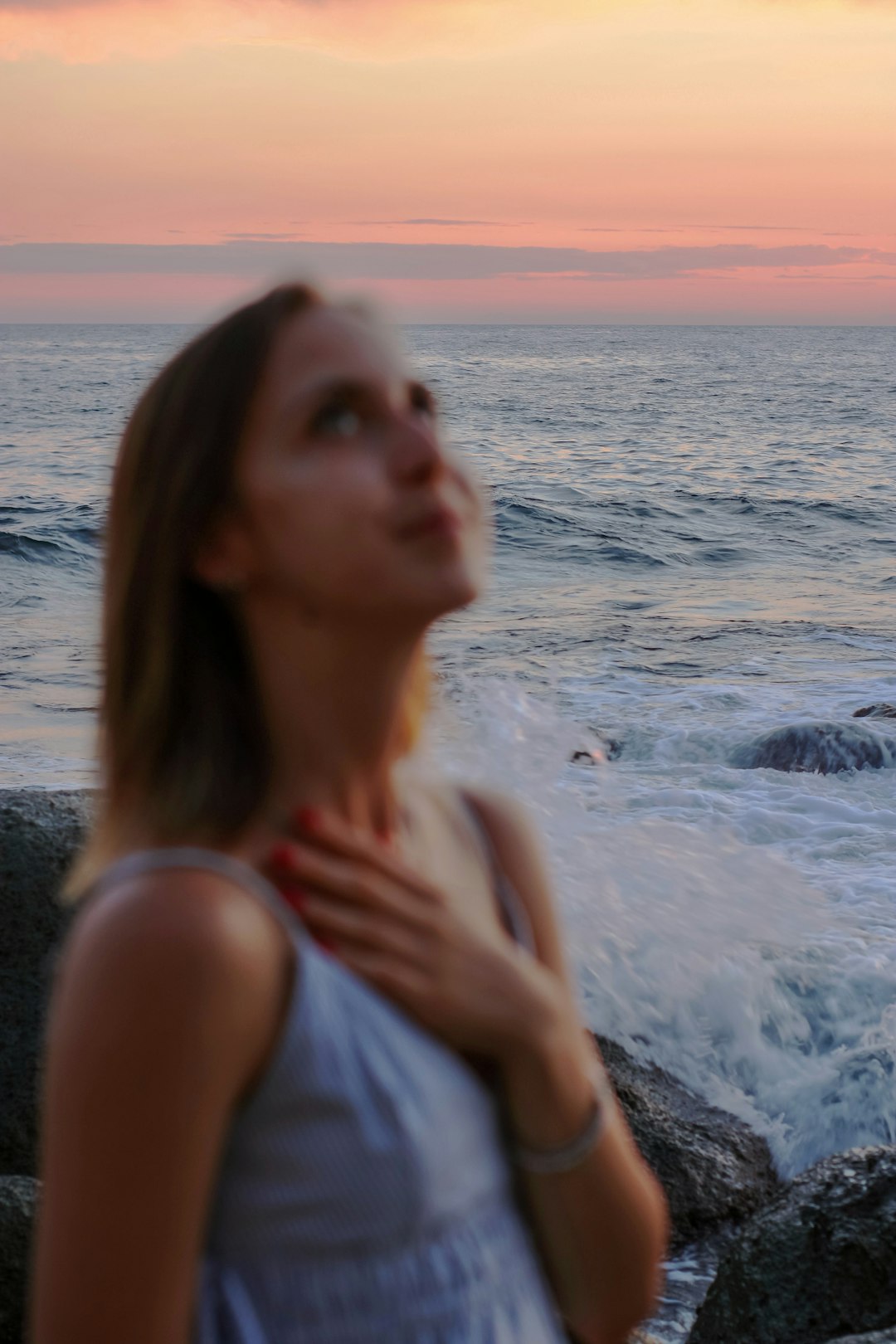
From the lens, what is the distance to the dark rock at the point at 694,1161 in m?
4.77

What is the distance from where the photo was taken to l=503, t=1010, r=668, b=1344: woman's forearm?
1248mm

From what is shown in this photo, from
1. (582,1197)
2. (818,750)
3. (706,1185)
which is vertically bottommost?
(818,750)

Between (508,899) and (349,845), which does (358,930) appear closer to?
(349,845)

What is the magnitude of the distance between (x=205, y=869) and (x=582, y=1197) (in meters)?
0.50

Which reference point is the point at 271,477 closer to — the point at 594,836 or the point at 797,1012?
the point at 797,1012

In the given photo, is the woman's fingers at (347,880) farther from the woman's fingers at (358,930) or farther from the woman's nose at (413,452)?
the woman's nose at (413,452)

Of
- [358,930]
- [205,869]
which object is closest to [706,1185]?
[358,930]

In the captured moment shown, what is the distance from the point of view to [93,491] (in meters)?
30.0

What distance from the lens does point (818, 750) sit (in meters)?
11.4

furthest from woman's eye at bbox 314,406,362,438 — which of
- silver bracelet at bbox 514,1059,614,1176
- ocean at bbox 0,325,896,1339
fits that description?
ocean at bbox 0,325,896,1339

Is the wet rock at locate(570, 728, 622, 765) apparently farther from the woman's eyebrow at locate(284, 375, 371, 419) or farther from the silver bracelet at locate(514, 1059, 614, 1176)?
the woman's eyebrow at locate(284, 375, 371, 419)

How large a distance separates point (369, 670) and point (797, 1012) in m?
5.99

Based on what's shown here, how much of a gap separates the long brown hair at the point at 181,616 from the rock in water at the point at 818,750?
1032 centimetres

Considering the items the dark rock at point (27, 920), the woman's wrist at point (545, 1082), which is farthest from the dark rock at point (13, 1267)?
the woman's wrist at point (545, 1082)
